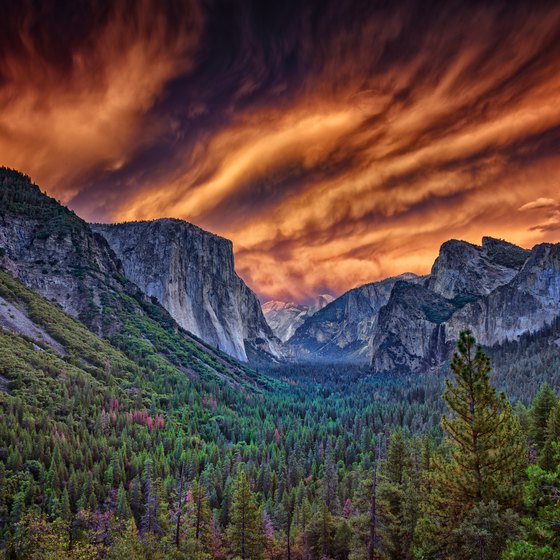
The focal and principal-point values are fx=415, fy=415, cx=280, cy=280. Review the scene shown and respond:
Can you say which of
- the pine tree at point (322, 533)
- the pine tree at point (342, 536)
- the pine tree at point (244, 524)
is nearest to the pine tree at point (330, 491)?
the pine tree at point (322, 533)

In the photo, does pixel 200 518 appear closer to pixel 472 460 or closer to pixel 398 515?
pixel 398 515

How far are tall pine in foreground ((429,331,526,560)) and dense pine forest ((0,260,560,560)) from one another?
0.08 m

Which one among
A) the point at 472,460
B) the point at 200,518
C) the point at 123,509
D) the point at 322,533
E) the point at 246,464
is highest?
the point at 472,460

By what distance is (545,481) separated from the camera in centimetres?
1695

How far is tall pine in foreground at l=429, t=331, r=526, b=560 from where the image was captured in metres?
21.4

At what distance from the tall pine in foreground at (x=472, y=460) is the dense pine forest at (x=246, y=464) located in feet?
0.25

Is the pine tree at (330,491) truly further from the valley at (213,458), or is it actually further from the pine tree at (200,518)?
the pine tree at (200,518)

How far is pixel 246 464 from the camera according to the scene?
98.2 meters

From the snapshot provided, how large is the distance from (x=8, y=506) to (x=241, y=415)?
96262 mm

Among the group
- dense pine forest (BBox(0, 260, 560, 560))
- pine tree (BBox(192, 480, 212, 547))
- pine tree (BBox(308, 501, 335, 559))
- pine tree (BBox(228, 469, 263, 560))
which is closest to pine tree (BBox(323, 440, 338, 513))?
dense pine forest (BBox(0, 260, 560, 560))

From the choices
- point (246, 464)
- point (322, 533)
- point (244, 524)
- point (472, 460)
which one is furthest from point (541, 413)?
point (246, 464)

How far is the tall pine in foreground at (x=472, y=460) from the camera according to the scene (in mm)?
21375

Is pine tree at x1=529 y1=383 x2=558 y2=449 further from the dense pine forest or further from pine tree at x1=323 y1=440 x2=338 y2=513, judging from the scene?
pine tree at x1=323 y1=440 x2=338 y2=513

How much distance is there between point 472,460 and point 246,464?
281 ft
